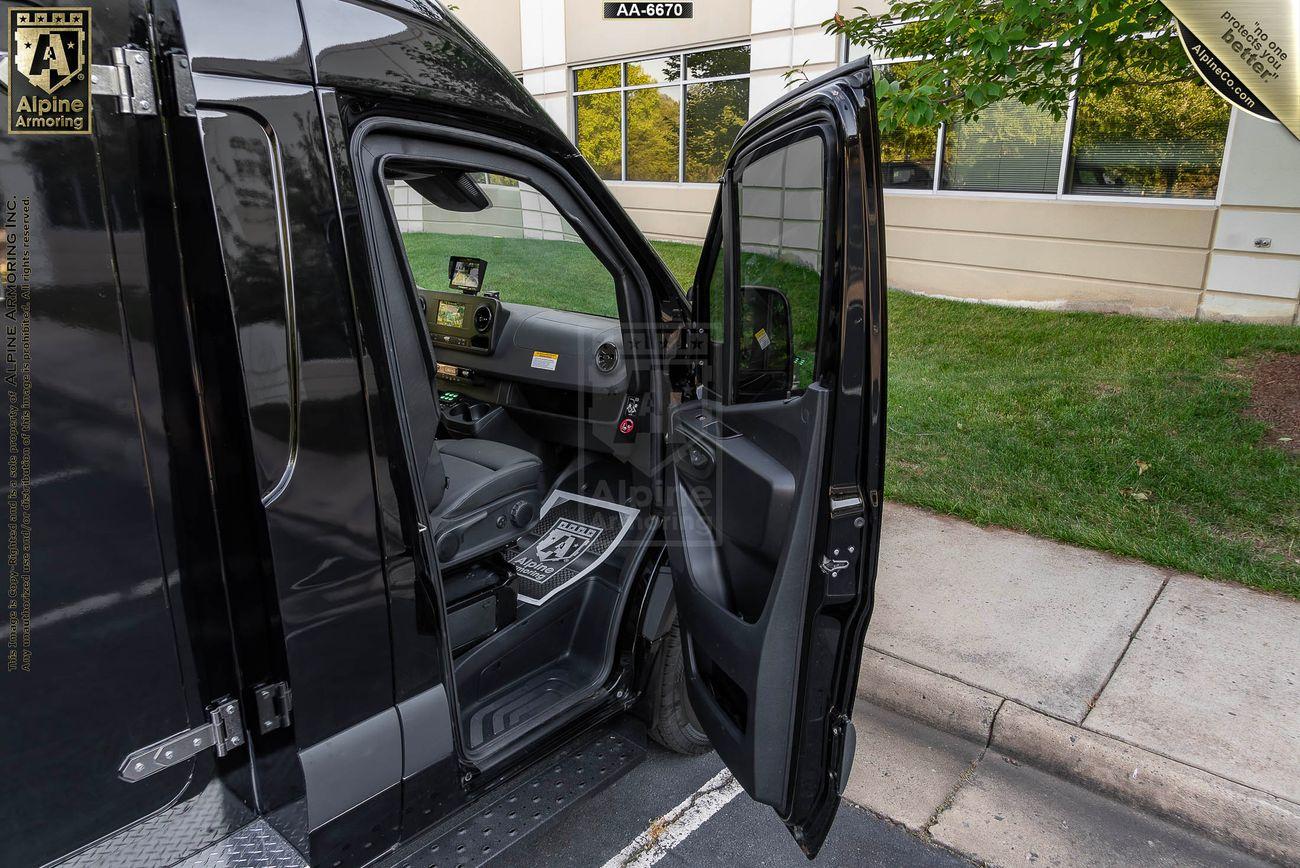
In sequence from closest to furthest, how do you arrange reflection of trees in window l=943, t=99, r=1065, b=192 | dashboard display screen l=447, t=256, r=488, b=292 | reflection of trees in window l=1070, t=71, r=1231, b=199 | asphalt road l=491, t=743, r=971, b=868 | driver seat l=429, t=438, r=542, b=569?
driver seat l=429, t=438, r=542, b=569 < asphalt road l=491, t=743, r=971, b=868 < dashboard display screen l=447, t=256, r=488, b=292 < reflection of trees in window l=1070, t=71, r=1231, b=199 < reflection of trees in window l=943, t=99, r=1065, b=192

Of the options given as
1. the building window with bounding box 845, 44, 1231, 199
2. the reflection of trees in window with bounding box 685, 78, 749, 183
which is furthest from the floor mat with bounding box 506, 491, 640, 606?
the reflection of trees in window with bounding box 685, 78, 749, 183

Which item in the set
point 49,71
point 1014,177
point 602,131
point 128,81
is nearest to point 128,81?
point 128,81

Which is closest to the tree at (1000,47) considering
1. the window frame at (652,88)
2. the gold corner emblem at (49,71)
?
the gold corner emblem at (49,71)

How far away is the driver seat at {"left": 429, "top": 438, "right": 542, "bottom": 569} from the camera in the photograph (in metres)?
2.40

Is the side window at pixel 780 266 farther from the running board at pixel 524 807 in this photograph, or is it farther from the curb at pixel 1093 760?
the curb at pixel 1093 760

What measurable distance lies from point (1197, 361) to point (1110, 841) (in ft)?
16.3

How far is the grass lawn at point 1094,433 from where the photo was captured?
3967mm

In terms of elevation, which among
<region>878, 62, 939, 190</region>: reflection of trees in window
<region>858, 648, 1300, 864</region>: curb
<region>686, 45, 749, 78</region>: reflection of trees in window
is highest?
<region>686, 45, 749, 78</region>: reflection of trees in window

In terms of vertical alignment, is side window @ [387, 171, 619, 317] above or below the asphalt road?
above

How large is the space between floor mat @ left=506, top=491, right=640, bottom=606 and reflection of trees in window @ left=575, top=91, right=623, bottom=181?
9.81 metres

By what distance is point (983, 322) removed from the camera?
806 centimetres

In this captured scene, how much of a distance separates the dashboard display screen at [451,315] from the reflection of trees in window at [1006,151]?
663 cm

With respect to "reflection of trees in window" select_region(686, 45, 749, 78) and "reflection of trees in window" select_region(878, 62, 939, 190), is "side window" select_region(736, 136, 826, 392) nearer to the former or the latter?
"reflection of trees in window" select_region(878, 62, 939, 190)

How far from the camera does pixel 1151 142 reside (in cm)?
759
